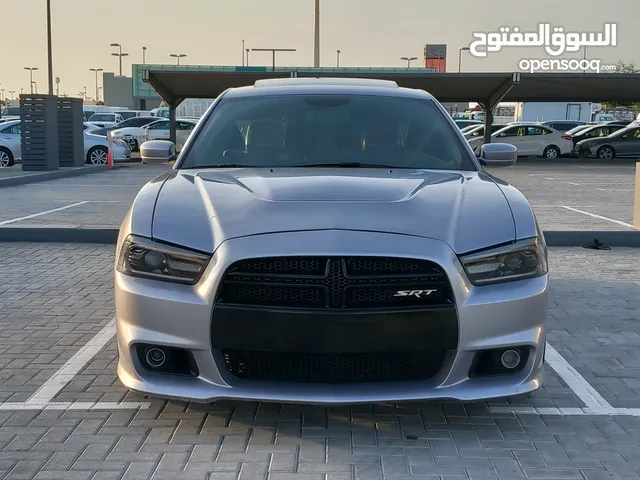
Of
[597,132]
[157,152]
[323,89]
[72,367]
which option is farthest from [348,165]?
[597,132]

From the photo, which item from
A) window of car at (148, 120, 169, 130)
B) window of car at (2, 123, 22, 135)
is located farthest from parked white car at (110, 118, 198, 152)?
window of car at (2, 123, 22, 135)

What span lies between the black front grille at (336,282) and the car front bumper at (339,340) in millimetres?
50

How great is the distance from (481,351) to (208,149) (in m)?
2.30

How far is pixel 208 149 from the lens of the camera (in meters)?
4.94

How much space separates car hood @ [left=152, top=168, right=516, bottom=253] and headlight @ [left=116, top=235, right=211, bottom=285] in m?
0.05

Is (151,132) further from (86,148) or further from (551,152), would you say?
(551,152)

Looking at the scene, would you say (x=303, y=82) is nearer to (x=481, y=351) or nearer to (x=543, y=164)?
(x=481, y=351)

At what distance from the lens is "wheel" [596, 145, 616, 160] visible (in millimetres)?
30266

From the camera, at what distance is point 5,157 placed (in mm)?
22562

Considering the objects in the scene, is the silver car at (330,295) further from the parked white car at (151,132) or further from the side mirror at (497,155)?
the parked white car at (151,132)

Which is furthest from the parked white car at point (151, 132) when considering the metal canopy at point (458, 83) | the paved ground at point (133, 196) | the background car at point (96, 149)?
the paved ground at point (133, 196)

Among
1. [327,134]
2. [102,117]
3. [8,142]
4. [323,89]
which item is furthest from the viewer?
[102,117]

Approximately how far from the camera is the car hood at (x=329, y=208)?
139 inches

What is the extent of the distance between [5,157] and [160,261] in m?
20.9
